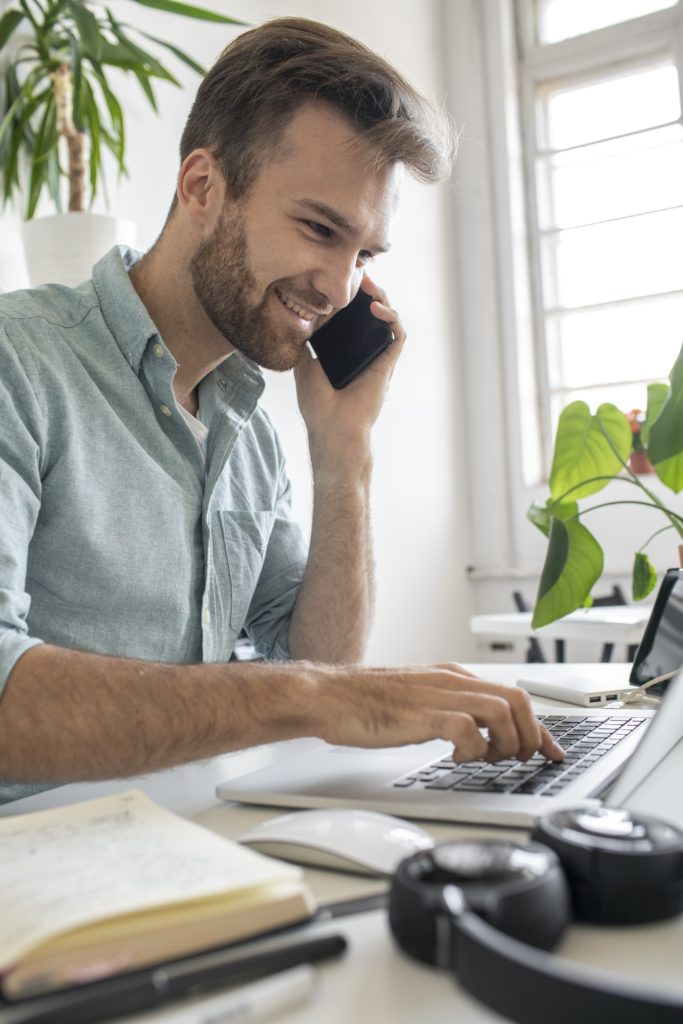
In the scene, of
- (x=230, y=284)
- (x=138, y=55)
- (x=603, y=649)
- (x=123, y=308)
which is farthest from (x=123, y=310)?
(x=603, y=649)

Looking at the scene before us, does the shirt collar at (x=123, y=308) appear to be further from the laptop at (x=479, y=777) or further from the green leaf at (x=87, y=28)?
the green leaf at (x=87, y=28)

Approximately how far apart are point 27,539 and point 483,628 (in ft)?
5.61

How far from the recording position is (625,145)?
3.95 m

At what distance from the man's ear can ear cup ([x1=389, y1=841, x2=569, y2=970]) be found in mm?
1084

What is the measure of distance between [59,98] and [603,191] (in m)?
2.64

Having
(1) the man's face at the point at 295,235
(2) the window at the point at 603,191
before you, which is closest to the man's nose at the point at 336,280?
(1) the man's face at the point at 295,235

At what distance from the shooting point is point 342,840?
0.54 m

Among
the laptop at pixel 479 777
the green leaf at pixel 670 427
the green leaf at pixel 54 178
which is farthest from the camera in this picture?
the green leaf at pixel 54 178

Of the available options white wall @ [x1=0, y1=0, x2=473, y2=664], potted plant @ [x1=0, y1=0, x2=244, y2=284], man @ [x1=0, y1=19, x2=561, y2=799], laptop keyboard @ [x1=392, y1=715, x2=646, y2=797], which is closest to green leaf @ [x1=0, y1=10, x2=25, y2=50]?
potted plant @ [x1=0, y1=0, x2=244, y2=284]

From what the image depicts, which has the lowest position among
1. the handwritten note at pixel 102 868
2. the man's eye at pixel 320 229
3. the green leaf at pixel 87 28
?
the handwritten note at pixel 102 868

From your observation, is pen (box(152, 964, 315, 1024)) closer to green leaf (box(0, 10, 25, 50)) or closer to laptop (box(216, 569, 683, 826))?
laptop (box(216, 569, 683, 826))

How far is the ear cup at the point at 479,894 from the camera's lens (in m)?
0.41

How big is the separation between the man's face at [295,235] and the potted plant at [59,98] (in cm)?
72

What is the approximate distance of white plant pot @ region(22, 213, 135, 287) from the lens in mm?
1921
